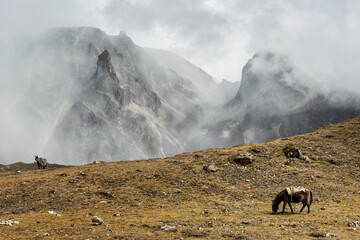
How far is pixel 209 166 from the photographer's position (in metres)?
29.0

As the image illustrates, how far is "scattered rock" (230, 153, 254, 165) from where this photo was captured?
30.7 m

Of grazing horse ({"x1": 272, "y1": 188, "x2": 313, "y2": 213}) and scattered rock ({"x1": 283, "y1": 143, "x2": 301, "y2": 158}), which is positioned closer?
grazing horse ({"x1": 272, "y1": 188, "x2": 313, "y2": 213})

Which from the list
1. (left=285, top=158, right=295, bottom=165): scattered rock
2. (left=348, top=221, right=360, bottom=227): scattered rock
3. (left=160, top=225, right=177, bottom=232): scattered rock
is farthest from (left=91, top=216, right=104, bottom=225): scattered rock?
(left=285, top=158, right=295, bottom=165): scattered rock

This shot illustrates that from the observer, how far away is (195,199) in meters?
22.1

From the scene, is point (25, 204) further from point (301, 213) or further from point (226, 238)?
point (301, 213)

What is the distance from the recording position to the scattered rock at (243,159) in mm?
30719

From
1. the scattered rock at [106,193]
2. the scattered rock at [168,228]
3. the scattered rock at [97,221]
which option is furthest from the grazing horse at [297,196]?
the scattered rock at [106,193]

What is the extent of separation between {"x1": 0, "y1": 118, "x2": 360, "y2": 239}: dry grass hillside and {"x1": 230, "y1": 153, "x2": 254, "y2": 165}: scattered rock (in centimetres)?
40

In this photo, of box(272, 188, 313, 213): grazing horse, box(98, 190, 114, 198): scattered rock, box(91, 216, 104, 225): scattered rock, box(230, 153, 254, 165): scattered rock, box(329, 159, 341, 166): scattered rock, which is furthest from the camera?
box(329, 159, 341, 166): scattered rock

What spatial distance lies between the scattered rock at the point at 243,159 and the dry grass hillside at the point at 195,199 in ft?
1.32

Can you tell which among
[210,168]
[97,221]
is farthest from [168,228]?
[210,168]

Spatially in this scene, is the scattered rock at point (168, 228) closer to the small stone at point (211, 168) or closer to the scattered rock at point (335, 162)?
the small stone at point (211, 168)

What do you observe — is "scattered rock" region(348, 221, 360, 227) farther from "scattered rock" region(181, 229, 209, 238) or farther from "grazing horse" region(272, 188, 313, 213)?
"scattered rock" region(181, 229, 209, 238)

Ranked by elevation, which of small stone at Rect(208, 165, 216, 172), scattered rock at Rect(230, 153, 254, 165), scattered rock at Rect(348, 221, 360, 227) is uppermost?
scattered rock at Rect(230, 153, 254, 165)
